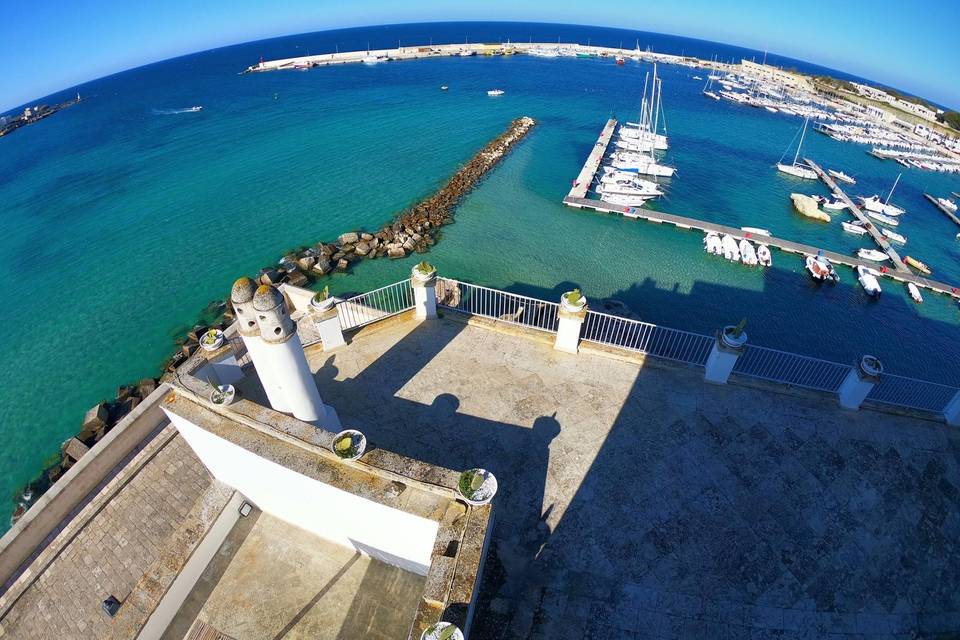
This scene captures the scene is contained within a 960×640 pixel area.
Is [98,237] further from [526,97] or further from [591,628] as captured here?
[526,97]

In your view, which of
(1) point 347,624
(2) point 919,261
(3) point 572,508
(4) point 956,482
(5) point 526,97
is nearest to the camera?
(1) point 347,624

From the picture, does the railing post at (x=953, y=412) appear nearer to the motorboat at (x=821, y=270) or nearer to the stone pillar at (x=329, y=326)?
the stone pillar at (x=329, y=326)

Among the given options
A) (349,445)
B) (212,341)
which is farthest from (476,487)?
(212,341)

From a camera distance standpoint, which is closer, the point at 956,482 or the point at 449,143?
the point at 956,482

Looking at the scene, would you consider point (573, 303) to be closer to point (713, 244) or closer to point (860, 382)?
point (860, 382)

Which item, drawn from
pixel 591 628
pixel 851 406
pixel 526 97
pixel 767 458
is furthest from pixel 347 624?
pixel 526 97

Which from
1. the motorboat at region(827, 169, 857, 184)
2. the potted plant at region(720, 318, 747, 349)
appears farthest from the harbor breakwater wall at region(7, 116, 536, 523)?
the motorboat at region(827, 169, 857, 184)
